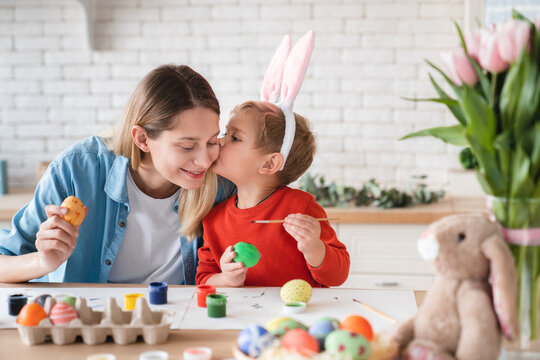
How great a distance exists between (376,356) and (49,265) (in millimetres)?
1032

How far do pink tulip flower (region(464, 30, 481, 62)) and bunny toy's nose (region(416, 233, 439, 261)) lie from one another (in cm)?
33

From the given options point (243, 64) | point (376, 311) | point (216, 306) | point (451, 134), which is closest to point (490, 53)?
point (451, 134)

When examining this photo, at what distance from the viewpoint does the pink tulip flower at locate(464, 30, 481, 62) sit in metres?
1.01

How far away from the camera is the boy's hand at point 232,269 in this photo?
165 centimetres

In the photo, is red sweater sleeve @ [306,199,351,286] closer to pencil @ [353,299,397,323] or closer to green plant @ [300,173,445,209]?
pencil @ [353,299,397,323]

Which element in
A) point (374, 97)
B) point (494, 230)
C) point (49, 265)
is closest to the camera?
point (494, 230)

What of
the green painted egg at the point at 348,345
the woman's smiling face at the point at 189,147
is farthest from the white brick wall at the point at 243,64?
the green painted egg at the point at 348,345

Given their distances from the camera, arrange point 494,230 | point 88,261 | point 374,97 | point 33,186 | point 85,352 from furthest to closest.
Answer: point 33,186 < point 374,97 < point 88,261 < point 85,352 < point 494,230

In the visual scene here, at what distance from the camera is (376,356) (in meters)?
0.99

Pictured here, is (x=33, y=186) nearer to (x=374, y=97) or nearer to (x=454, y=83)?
(x=374, y=97)

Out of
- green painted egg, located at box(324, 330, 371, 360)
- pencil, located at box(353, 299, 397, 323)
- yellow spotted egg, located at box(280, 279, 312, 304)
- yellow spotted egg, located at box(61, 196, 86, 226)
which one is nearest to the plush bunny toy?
green painted egg, located at box(324, 330, 371, 360)

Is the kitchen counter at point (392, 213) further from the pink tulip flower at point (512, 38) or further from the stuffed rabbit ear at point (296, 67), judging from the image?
the pink tulip flower at point (512, 38)

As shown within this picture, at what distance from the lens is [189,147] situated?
180cm

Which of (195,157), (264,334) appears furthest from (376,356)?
(195,157)
